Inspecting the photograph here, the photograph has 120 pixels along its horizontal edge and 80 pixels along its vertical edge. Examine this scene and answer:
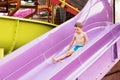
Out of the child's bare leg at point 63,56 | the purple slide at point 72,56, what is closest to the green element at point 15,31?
the purple slide at point 72,56

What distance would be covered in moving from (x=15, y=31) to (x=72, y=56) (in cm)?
116

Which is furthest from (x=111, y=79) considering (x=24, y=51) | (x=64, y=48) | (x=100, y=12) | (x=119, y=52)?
(x=24, y=51)

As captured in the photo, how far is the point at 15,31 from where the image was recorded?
13.0 feet

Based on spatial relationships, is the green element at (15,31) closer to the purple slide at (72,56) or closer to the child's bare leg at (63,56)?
the purple slide at (72,56)

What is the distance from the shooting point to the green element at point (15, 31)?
3877mm

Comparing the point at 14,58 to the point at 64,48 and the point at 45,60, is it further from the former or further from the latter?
the point at 64,48

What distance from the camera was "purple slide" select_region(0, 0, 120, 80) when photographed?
9.43 ft

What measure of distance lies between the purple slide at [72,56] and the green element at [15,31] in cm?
54

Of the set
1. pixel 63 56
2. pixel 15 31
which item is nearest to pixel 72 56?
pixel 63 56

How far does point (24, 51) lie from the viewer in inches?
126

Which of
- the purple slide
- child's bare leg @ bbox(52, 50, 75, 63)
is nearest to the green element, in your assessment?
the purple slide

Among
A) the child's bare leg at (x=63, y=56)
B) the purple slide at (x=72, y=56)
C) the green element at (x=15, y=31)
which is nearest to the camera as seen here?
the purple slide at (x=72, y=56)

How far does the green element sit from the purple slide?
543 millimetres

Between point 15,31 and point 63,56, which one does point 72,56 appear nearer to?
point 63,56
